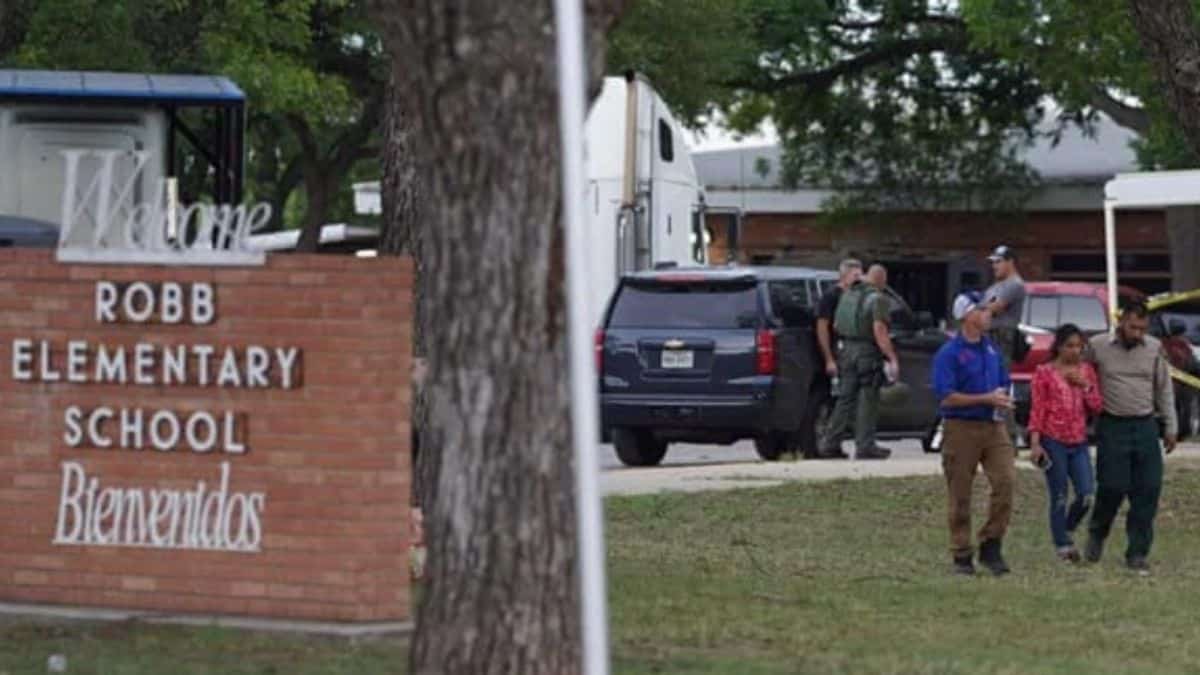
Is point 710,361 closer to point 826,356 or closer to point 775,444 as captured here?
point 826,356

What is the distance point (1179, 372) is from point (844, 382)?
601 cm

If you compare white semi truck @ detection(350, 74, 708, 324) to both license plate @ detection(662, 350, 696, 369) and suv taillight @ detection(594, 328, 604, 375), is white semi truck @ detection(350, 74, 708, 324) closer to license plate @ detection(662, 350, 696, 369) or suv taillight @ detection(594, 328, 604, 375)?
suv taillight @ detection(594, 328, 604, 375)

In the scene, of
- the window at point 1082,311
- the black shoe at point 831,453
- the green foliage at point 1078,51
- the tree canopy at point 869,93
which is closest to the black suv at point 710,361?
the black shoe at point 831,453

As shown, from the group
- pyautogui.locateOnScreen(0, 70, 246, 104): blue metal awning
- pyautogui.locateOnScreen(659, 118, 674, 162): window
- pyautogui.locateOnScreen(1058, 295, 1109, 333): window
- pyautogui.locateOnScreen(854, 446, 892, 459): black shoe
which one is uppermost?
pyautogui.locateOnScreen(659, 118, 674, 162): window

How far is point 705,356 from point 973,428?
8167 mm

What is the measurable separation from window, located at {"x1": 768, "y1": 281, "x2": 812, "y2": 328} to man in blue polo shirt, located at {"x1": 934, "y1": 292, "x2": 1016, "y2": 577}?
8.34 meters

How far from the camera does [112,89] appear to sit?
17.8 m

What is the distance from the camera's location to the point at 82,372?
40.4 feet

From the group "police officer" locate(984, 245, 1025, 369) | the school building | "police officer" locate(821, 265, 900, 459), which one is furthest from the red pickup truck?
the school building

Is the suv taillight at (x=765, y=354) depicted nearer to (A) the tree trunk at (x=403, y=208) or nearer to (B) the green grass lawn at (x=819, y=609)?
(B) the green grass lawn at (x=819, y=609)

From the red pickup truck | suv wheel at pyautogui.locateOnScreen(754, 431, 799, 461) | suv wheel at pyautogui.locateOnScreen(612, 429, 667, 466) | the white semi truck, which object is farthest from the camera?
the red pickup truck

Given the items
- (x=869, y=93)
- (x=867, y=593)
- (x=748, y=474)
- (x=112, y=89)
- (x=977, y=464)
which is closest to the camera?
(x=867, y=593)

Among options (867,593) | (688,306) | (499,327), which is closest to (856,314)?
(688,306)

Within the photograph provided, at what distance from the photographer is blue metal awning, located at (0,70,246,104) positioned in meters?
17.8
